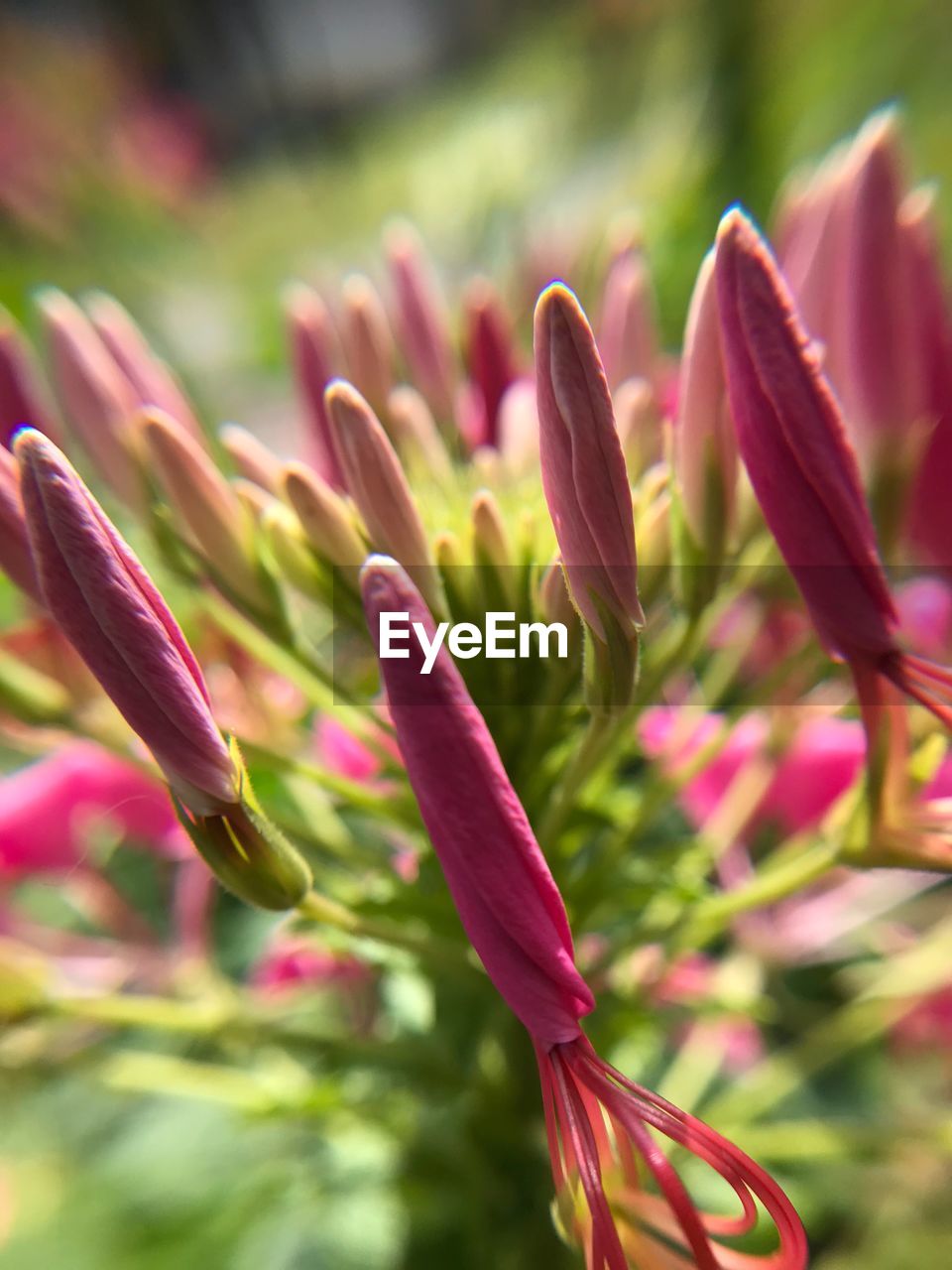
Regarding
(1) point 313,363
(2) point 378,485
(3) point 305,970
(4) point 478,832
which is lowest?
(3) point 305,970

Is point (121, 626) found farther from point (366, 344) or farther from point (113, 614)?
point (366, 344)

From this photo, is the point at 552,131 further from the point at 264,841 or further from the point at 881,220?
the point at 264,841

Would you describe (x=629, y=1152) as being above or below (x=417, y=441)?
below

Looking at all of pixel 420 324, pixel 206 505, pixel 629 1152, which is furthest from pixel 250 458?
pixel 629 1152

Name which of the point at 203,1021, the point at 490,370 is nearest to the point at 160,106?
the point at 490,370

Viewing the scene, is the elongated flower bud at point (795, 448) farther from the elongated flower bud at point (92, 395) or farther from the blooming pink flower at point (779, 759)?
the elongated flower bud at point (92, 395)
